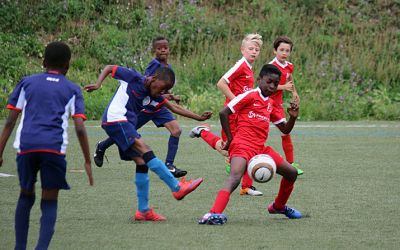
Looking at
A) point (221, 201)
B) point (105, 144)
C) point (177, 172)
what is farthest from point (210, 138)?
point (105, 144)

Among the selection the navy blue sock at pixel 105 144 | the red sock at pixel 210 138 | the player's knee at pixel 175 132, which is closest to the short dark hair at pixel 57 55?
the red sock at pixel 210 138

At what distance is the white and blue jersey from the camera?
6.33 meters

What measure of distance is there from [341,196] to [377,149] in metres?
4.39

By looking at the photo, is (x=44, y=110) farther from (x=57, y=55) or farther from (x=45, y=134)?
(x=57, y=55)

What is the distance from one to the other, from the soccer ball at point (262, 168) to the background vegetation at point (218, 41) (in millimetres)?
10786

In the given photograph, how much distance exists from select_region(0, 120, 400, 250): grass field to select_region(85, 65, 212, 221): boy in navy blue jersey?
0.87 feet

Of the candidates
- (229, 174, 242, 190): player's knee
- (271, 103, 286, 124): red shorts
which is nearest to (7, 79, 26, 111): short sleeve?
(229, 174, 242, 190): player's knee

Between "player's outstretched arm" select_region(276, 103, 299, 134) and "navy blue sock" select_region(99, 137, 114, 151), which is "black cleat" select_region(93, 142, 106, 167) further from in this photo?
"player's outstretched arm" select_region(276, 103, 299, 134)

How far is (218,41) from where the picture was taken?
21.9 meters

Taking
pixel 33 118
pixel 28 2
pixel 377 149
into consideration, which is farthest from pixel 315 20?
pixel 33 118

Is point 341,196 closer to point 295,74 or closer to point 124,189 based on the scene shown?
point 124,189

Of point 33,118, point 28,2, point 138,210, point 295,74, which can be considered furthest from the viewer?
point 28,2

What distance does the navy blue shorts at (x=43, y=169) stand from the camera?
6.36 metres

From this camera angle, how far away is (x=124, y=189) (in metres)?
10.0
